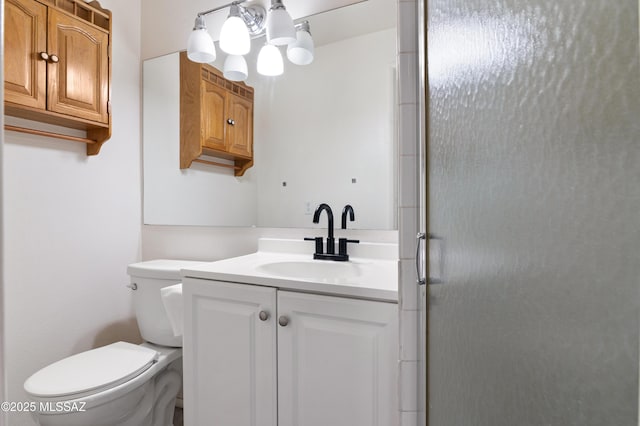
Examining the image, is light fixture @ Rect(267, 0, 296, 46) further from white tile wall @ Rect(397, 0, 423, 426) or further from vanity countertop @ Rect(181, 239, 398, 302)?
vanity countertop @ Rect(181, 239, 398, 302)

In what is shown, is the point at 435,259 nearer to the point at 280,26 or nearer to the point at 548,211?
the point at 548,211

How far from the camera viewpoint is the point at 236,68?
1650mm

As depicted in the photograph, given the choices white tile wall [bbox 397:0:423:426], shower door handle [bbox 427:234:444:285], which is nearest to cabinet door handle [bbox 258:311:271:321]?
white tile wall [bbox 397:0:423:426]

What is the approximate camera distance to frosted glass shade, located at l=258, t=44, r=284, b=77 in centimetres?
158

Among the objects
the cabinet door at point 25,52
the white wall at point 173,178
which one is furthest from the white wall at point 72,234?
the cabinet door at point 25,52

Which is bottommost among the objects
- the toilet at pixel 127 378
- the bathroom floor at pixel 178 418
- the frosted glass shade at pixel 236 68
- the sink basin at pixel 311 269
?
the bathroom floor at pixel 178 418

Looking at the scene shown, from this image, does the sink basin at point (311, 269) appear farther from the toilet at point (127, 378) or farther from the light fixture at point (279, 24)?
the light fixture at point (279, 24)

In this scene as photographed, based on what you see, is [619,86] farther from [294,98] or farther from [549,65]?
[294,98]

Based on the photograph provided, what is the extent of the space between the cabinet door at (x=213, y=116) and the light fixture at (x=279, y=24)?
421 millimetres

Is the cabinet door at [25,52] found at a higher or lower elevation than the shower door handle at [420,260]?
higher

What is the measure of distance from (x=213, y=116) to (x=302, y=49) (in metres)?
0.56

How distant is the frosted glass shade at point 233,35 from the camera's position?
1.54 m

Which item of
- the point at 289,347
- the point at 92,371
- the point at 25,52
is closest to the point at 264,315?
the point at 289,347

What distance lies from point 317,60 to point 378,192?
2.15ft
